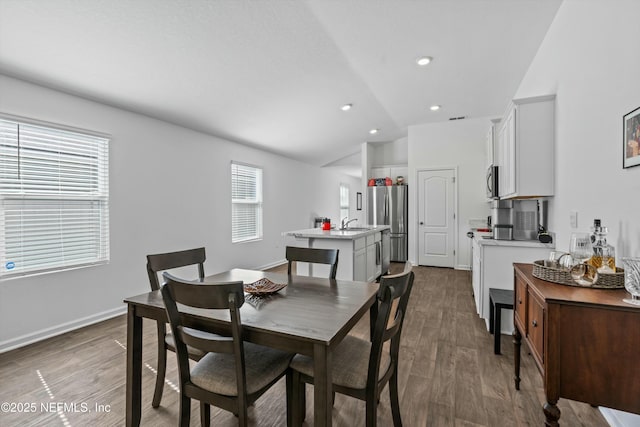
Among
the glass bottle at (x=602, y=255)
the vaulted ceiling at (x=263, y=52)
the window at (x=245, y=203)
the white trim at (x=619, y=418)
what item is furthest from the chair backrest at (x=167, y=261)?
the window at (x=245, y=203)

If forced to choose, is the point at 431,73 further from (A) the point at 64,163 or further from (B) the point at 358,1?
(A) the point at 64,163

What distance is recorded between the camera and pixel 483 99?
4777 millimetres

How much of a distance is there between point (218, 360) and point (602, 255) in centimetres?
193

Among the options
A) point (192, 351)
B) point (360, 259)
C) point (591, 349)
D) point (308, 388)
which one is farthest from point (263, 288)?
point (360, 259)

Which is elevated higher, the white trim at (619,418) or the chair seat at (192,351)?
the chair seat at (192,351)

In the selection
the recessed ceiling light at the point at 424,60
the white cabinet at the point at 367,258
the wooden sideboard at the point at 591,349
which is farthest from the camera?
the white cabinet at the point at 367,258

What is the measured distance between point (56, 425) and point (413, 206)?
5.80 meters

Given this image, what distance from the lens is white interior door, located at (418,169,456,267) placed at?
5859 mm

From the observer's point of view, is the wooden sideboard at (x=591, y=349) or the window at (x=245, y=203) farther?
the window at (x=245, y=203)

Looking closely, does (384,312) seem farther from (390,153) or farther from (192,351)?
(390,153)

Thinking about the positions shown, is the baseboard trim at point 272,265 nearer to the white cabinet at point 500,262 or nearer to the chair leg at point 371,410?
the white cabinet at point 500,262

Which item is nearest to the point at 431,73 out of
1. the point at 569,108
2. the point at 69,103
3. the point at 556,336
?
the point at 569,108

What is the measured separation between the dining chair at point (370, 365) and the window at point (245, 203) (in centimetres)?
396

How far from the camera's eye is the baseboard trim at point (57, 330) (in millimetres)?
2559
